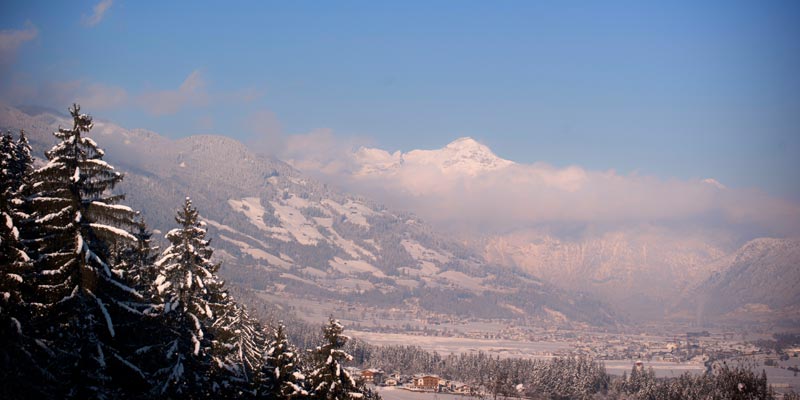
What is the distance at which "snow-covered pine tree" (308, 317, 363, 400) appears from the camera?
40500mm

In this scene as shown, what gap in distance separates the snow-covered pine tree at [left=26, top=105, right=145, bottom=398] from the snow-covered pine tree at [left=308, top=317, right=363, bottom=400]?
14.0 meters

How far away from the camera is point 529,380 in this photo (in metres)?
175

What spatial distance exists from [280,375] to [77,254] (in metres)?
19.2

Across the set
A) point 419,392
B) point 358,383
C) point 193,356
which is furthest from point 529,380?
point 193,356

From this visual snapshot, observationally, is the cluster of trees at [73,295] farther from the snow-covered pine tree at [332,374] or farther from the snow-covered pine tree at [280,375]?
the snow-covered pine tree at [280,375]

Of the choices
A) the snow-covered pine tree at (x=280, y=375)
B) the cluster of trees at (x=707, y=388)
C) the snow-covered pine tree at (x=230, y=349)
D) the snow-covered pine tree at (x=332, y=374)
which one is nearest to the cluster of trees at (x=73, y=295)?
the snow-covered pine tree at (x=230, y=349)

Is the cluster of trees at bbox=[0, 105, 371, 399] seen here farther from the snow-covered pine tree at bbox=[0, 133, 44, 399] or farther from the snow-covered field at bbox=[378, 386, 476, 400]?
the snow-covered field at bbox=[378, 386, 476, 400]

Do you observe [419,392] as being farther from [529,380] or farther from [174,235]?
[174,235]

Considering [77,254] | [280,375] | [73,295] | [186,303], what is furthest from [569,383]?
[77,254]

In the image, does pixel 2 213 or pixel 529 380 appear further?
pixel 529 380

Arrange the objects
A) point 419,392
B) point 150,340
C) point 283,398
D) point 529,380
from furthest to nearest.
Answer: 1. point 529,380
2. point 419,392
3. point 283,398
4. point 150,340

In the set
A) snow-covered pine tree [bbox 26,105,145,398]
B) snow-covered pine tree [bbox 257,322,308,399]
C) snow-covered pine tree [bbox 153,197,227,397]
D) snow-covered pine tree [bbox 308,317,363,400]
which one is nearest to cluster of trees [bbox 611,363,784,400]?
snow-covered pine tree [bbox 308,317,363,400]

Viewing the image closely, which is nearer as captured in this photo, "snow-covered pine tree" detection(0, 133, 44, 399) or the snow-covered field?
"snow-covered pine tree" detection(0, 133, 44, 399)

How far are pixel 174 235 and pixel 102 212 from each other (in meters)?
5.66
